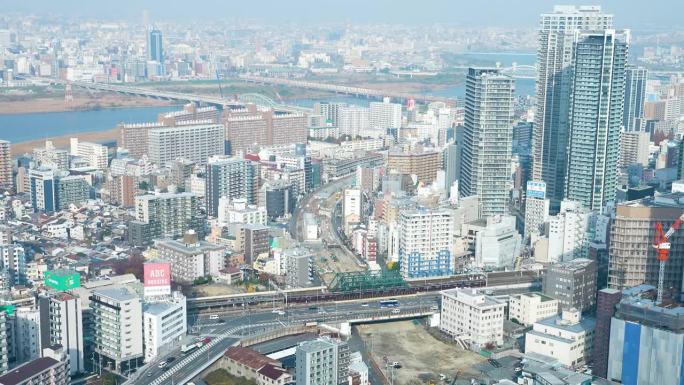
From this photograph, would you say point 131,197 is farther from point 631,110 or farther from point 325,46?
point 325,46

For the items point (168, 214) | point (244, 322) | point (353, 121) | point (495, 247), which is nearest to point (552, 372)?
point (244, 322)

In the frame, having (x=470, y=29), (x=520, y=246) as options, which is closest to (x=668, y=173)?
(x=520, y=246)

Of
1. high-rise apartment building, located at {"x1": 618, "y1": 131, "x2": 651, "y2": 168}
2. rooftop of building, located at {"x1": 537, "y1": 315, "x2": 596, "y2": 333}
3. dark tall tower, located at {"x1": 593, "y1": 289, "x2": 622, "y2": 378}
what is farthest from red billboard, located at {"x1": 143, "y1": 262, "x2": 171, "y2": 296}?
high-rise apartment building, located at {"x1": 618, "y1": 131, "x2": 651, "y2": 168}

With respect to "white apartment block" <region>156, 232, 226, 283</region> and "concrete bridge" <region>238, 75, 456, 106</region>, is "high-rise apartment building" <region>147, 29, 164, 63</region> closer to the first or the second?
"concrete bridge" <region>238, 75, 456, 106</region>

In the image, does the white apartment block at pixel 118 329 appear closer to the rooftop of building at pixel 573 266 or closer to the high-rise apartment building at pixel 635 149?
the rooftop of building at pixel 573 266

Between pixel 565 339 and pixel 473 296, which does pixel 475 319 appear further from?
pixel 565 339

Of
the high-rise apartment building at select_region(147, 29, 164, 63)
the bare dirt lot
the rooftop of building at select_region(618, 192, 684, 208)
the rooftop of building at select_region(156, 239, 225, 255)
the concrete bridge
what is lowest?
the bare dirt lot

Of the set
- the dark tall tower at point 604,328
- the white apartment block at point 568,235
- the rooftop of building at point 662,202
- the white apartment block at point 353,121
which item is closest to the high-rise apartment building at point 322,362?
the dark tall tower at point 604,328
